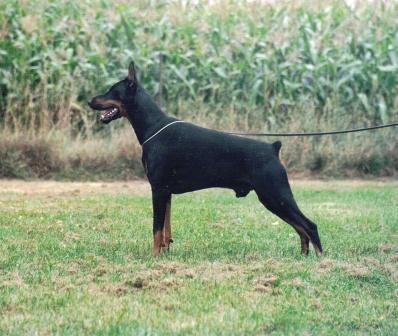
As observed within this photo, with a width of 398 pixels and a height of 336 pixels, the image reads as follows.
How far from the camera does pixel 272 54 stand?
46.5ft

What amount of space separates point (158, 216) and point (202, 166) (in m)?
0.55

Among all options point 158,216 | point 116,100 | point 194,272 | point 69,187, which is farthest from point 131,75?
point 69,187

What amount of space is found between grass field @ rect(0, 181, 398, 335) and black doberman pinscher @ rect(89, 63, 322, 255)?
34 cm

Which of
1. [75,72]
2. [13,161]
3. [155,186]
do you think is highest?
[155,186]

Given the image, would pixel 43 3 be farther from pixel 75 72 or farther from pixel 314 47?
pixel 314 47

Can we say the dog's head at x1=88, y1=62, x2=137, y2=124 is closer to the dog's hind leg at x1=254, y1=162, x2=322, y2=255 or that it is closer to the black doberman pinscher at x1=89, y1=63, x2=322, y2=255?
the black doberman pinscher at x1=89, y1=63, x2=322, y2=255

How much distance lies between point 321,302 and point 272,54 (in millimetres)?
9421

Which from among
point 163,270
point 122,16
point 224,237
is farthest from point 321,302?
point 122,16

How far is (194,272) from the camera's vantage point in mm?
5953

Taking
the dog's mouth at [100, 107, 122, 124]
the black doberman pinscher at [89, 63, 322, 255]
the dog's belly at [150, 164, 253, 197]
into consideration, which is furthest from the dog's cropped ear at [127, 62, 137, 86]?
the dog's belly at [150, 164, 253, 197]

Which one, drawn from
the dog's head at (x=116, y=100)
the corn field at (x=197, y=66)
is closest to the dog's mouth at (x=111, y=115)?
the dog's head at (x=116, y=100)

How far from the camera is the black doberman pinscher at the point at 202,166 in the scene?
21.8ft

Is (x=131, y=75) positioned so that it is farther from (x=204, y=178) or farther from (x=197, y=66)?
(x=197, y=66)

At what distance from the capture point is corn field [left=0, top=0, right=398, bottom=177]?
13.5m
